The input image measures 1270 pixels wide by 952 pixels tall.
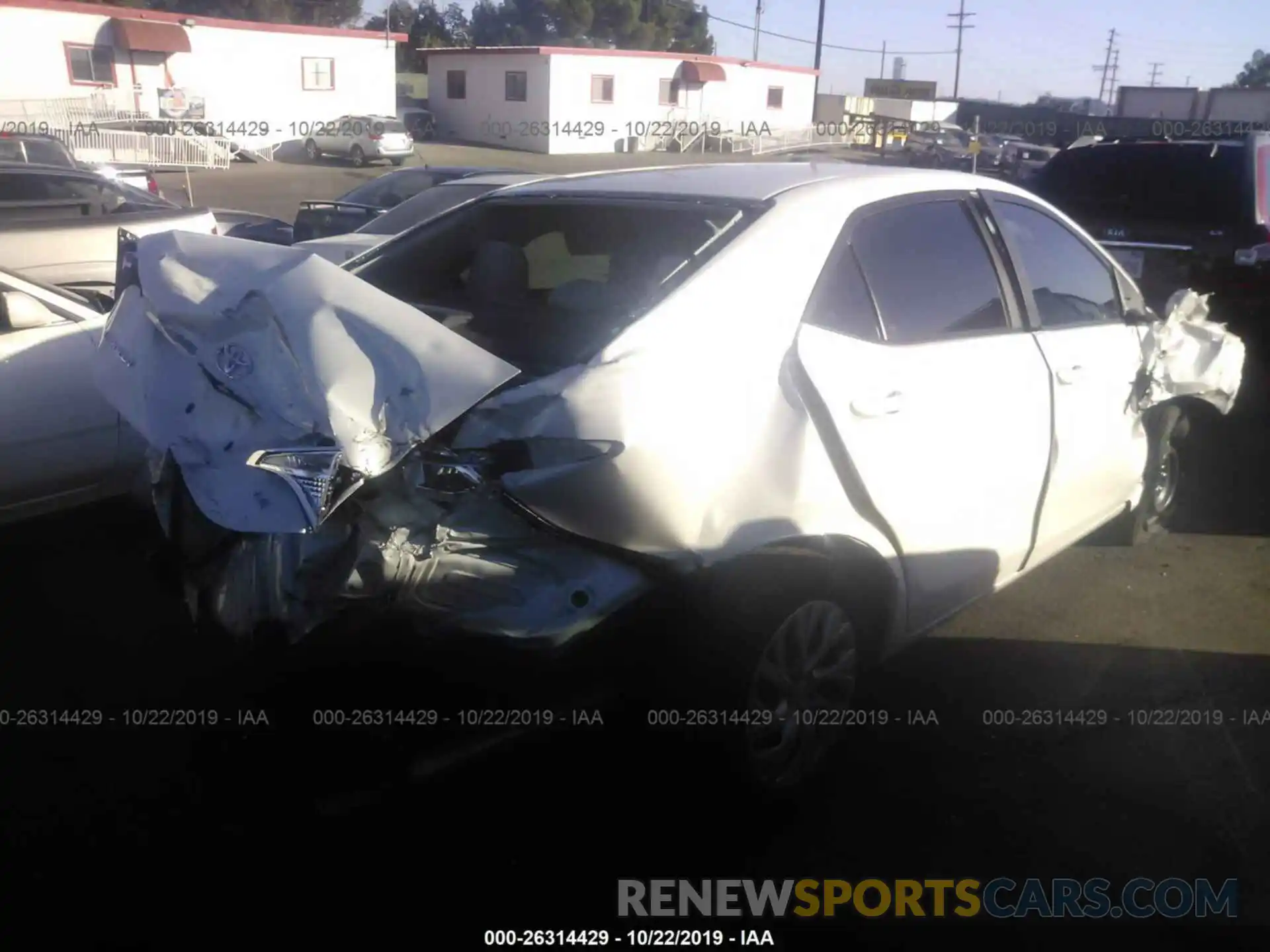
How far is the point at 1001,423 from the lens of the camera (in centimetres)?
356

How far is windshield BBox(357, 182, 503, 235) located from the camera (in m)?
8.34

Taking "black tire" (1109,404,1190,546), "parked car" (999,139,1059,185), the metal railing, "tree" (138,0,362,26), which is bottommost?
"black tire" (1109,404,1190,546)

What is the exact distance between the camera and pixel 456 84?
4431cm

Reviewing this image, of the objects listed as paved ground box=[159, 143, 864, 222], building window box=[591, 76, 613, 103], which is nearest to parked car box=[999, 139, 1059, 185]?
paved ground box=[159, 143, 864, 222]

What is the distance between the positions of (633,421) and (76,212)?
28.0 feet

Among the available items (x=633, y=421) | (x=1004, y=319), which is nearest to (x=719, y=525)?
(x=633, y=421)

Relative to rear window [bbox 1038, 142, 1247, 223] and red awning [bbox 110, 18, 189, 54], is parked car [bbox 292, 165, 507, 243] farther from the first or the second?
red awning [bbox 110, 18, 189, 54]

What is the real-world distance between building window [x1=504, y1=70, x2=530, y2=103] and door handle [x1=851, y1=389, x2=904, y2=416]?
4063cm

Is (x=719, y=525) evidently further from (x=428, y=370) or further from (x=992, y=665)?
(x=992, y=665)

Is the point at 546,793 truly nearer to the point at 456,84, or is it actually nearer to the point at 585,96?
the point at 585,96

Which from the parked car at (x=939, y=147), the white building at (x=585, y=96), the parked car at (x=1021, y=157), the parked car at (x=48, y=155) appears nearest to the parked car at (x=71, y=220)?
the parked car at (x=48, y=155)

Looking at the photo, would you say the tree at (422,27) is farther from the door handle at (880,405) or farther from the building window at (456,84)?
the door handle at (880,405)

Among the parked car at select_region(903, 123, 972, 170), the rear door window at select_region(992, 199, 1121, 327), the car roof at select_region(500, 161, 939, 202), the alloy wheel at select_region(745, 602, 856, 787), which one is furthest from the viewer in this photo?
the parked car at select_region(903, 123, 972, 170)

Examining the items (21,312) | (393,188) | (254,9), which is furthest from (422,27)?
(21,312)
